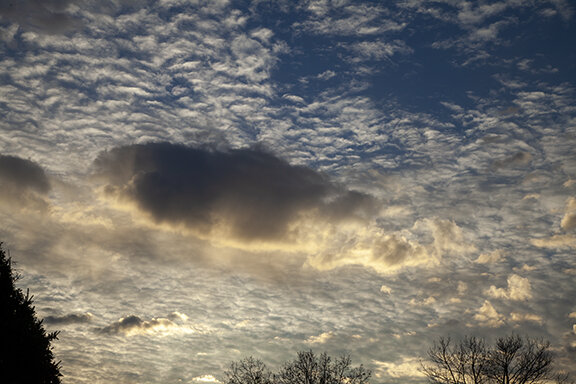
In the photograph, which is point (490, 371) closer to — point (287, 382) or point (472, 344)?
point (472, 344)

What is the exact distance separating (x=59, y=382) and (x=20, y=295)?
6.23 m

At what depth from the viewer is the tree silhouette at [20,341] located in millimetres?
23328

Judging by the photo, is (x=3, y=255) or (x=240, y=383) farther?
(x=240, y=383)

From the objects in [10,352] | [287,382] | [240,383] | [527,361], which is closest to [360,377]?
[287,382]

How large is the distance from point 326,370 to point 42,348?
2846 cm

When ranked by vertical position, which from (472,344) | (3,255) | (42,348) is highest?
(3,255)

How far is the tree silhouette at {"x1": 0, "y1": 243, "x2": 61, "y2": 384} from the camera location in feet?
76.5

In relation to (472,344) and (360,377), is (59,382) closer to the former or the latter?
(360,377)

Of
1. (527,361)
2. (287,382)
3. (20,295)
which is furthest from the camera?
(287,382)

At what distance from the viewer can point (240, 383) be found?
4350 cm

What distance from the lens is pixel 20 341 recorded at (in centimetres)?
2377

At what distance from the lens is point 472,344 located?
35.4 meters

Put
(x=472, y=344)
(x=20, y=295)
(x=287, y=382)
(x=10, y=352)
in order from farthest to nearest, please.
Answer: (x=287, y=382), (x=472, y=344), (x=20, y=295), (x=10, y=352)

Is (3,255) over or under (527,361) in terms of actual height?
over
